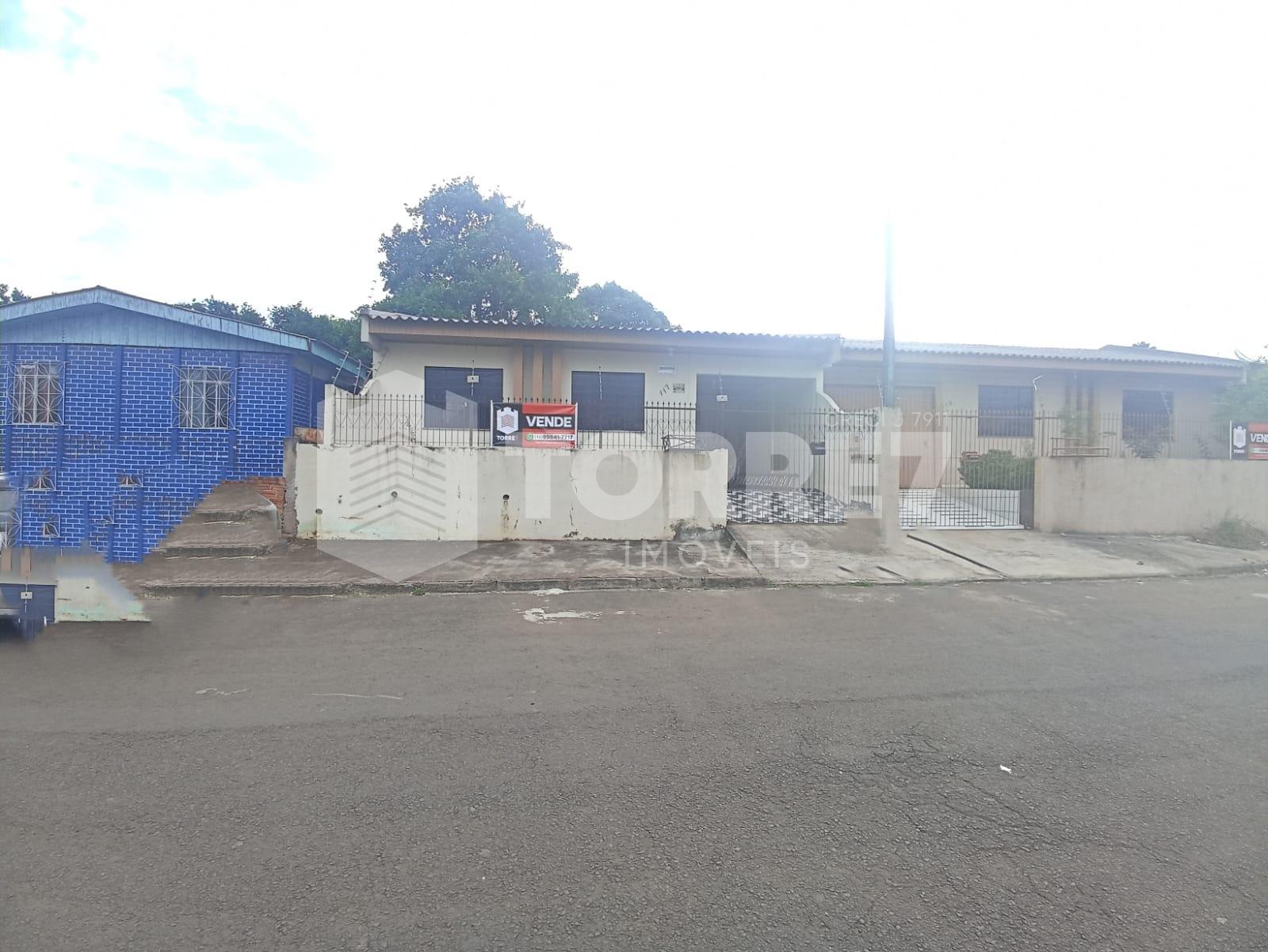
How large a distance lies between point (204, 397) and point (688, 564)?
9245mm

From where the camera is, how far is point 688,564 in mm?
8953

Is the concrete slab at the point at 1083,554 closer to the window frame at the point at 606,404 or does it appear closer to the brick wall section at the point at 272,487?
the window frame at the point at 606,404

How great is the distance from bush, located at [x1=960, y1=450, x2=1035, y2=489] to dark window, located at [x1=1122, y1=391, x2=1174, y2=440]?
16.9 ft

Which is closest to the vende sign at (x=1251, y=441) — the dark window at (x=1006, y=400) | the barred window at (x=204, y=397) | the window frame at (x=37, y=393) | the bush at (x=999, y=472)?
the dark window at (x=1006, y=400)

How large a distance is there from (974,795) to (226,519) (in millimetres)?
10934

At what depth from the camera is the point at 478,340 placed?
44.1ft

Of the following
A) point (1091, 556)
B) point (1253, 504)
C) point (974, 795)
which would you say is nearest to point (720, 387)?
point (1091, 556)

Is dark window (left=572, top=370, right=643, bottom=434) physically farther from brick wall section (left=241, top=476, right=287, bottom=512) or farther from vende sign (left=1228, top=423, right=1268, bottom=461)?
vende sign (left=1228, top=423, right=1268, bottom=461)

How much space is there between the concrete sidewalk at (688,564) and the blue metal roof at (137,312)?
4311 millimetres

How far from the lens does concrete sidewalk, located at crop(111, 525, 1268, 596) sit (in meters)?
7.73

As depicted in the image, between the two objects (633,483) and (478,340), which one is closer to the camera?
(633,483)

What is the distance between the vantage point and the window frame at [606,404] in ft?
46.6

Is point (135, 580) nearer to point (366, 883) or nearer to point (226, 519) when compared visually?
point (226, 519)

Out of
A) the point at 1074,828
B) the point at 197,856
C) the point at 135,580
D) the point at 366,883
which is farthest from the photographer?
the point at 135,580
